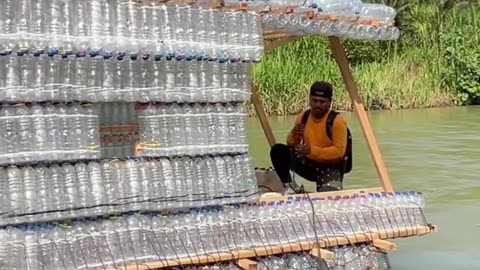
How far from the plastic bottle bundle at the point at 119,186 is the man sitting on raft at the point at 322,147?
121cm

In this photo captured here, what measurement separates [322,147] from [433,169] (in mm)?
5837

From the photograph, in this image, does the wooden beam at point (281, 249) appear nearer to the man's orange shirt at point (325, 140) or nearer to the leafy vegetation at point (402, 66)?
the man's orange shirt at point (325, 140)

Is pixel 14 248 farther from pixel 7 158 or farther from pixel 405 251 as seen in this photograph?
pixel 405 251

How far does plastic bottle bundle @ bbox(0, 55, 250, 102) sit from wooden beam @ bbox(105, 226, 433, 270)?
876 mm

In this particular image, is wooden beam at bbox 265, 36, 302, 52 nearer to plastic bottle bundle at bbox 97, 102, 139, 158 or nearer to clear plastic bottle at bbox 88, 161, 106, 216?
plastic bottle bundle at bbox 97, 102, 139, 158

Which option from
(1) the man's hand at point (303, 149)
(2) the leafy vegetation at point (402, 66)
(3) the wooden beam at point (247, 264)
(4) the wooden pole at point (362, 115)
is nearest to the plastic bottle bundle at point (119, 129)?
(3) the wooden beam at point (247, 264)

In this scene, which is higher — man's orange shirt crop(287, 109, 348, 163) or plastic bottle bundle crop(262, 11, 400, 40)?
plastic bottle bundle crop(262, 11, 400, 40)

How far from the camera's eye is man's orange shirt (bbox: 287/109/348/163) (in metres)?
6.20

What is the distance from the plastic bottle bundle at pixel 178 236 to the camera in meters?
4.40

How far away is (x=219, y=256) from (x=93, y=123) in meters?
1.03

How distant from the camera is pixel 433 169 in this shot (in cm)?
1177

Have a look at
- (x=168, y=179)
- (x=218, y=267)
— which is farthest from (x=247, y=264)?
(x=168, y=179)

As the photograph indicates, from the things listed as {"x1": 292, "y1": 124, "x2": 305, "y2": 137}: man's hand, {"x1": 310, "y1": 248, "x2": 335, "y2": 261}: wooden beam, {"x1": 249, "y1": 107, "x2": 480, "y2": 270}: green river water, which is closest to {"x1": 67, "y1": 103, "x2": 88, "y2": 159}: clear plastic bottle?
{"x1": 310, "y1": 248, "x2": 335, "y2": 261}: wooden beam

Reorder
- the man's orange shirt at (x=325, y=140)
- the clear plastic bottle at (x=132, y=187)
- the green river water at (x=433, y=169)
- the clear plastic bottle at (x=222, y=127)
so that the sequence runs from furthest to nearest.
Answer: the green river water at (x=433, y=169), the man's orange shirt at (x=325, y=140), the clear plastic bottle at (x=222, y=127), the clear plastic bottle at (x=132, y=187)
